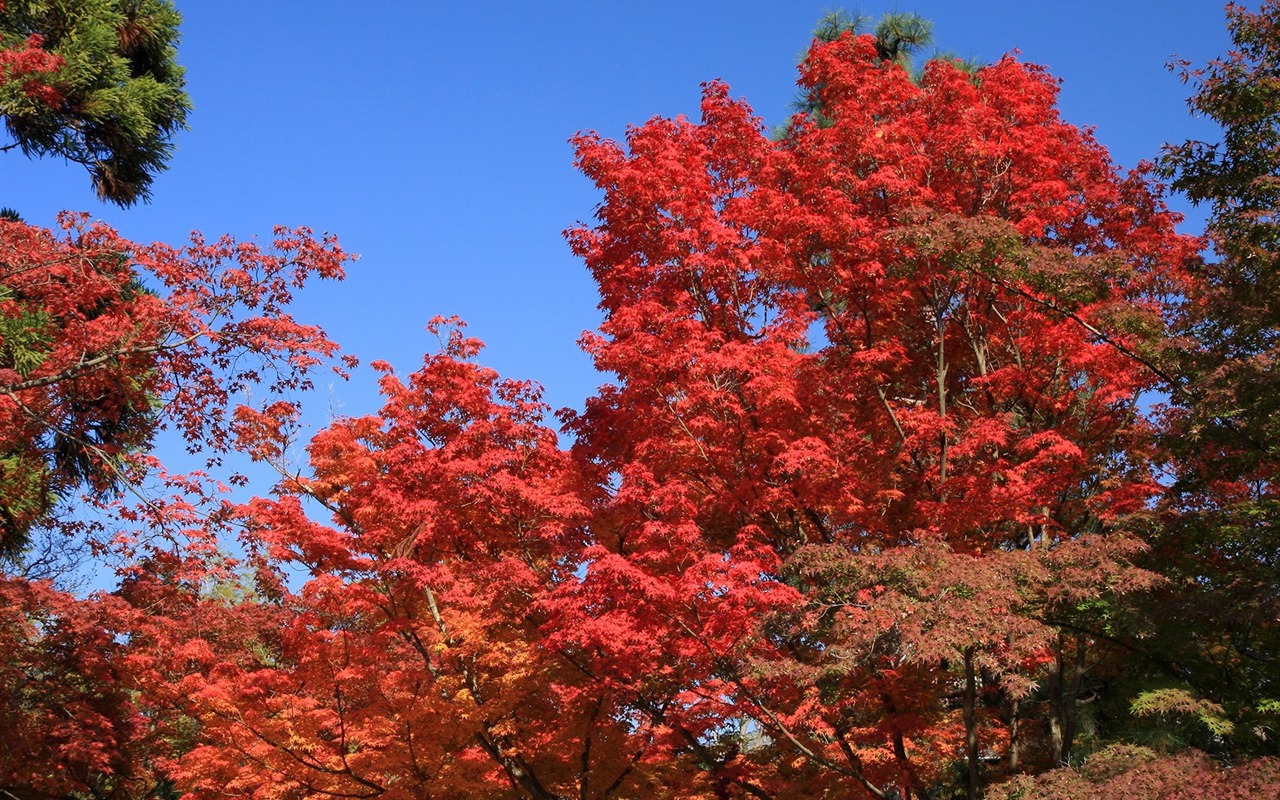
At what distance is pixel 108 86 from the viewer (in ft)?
54.9

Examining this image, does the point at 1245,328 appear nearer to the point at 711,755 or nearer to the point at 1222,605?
the point at 1222,605

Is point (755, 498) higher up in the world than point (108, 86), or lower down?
lower down

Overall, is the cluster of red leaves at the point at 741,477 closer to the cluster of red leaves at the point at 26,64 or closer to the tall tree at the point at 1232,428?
the tall tree at the point at 1232,428

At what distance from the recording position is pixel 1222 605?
966 centimetres

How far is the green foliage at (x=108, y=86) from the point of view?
1558cm

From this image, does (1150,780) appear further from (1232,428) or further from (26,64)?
(26,64)

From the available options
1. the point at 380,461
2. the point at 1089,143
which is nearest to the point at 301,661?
the point at 380,461

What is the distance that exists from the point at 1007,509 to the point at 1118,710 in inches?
160

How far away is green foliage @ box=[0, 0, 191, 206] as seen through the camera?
15.6 meters

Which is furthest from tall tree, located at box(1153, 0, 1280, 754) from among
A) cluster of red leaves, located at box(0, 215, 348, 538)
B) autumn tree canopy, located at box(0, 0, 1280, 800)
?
cluster of red leaves, located at box(0, 215, 348, 538)

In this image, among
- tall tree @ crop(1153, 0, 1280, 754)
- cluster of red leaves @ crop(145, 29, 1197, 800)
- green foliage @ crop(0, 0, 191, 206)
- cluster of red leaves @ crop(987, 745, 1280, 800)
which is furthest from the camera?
green foliage @ crop(0, 0, 191, 206)

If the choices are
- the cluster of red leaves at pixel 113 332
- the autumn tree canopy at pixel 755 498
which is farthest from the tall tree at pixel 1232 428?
the cluster of red leaves at pixel 113 332

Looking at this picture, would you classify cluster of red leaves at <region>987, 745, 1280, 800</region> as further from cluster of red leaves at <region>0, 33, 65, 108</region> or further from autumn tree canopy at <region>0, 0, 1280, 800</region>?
cluster of red leaves at <region>0, 33, 65, 108</region>

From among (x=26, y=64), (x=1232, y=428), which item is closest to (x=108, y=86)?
(x=26, y=64)
